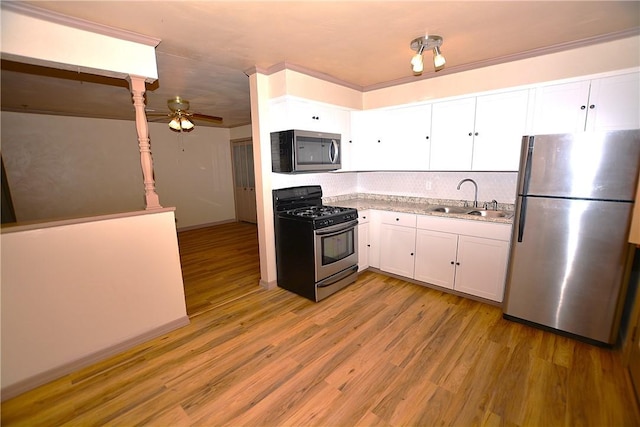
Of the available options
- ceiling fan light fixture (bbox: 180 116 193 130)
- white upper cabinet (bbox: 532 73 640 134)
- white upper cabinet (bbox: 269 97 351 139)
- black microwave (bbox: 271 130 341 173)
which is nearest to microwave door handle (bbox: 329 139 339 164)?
black microwave (bbox: 271 130 341 173)

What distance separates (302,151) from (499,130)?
6.82 feet

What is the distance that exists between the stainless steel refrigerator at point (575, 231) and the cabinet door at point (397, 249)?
1.06 meters

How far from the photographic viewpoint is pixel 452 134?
10.5ft

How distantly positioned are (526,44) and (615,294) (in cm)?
224

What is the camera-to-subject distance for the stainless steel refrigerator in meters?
2.07

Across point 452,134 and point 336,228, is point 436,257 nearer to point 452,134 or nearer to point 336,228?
point 336,228

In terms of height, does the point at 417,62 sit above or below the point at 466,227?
above

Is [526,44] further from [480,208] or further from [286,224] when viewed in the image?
[286,224]

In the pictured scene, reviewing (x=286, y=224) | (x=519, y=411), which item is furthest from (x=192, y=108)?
(x=519, y=411)

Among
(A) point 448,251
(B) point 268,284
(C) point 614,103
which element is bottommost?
(B) point 268,284

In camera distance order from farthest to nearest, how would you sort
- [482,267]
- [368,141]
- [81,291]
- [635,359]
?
[368,141]
[482,267]
[81,291]
[635,359]

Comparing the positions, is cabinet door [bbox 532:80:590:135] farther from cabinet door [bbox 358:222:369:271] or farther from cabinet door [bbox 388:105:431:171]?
cabinet door [bbox 358:222:369:271]

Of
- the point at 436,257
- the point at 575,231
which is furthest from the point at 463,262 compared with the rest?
the point at 575,231

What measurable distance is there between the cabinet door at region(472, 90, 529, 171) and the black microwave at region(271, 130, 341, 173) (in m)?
1.62
